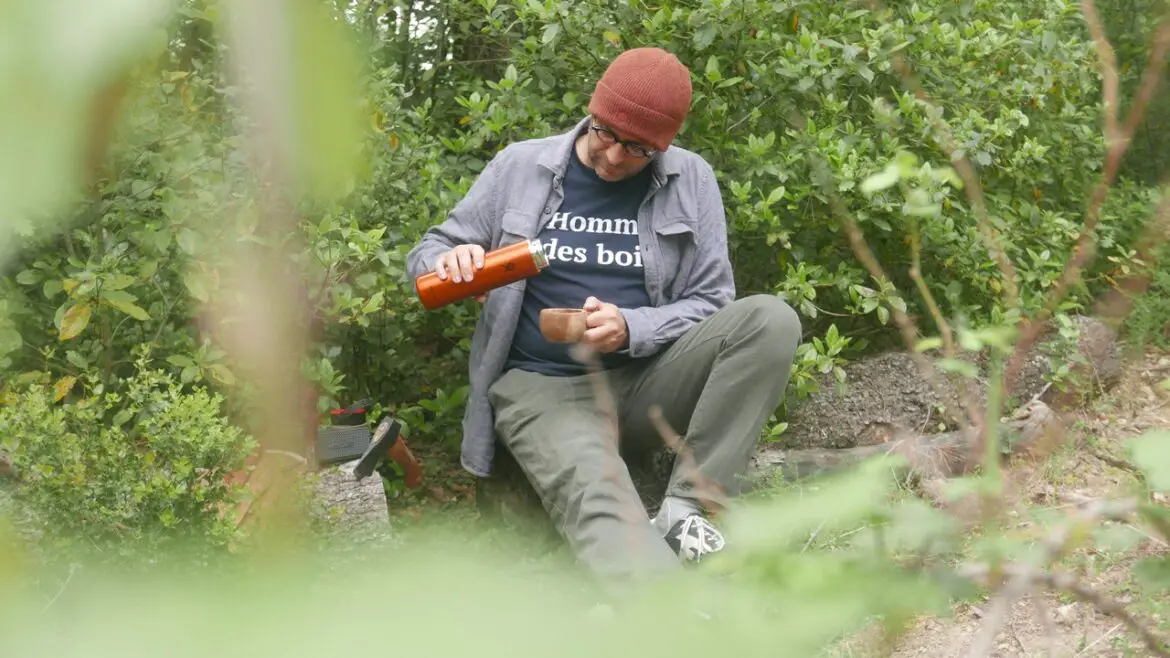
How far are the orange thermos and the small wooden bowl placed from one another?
6.7 inches

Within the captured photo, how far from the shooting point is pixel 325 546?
1.39 ft

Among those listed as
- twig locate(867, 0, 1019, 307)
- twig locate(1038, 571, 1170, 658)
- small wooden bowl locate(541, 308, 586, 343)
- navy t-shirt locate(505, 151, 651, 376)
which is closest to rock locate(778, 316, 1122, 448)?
twig locate(867, 0, 1019, 307)

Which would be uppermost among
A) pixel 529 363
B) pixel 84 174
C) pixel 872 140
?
pixel 84 174

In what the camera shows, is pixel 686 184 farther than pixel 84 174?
Yes

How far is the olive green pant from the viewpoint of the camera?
2834 mm

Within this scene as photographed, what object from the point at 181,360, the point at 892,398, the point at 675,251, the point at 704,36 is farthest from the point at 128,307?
the point at 892,398

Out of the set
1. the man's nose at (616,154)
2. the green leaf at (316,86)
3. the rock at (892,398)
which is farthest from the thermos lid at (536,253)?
the green leaf at (316,86)

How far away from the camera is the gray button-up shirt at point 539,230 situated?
3.11 meters

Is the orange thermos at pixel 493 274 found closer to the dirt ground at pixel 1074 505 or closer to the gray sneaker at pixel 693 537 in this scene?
the dirt ground at pixel 1074 505

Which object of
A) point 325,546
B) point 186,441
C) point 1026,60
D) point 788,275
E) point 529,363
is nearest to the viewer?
point 325,546

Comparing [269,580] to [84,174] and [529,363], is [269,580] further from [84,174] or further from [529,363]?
[529,363]

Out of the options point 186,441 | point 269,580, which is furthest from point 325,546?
point 186,441

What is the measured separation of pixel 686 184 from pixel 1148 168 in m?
3.47

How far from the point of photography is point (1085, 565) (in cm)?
244
